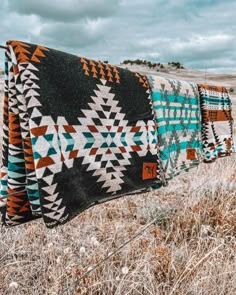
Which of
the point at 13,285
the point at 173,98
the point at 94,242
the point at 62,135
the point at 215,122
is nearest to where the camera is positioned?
the point at 62,135

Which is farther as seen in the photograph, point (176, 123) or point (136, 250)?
point (176, 123)

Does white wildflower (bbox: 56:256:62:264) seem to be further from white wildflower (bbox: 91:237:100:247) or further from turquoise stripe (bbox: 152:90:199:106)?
turquoise stripe (bbox: 152:90:199:106)

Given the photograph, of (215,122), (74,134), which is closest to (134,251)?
(74,134)

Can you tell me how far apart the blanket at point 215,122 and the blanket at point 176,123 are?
0.33ft

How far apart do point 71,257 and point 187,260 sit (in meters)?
0.67

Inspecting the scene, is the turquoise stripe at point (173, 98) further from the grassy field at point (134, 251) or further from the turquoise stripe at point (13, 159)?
the turquoise stripe at point (13, 159)

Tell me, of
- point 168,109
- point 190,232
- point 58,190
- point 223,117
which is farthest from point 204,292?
point 223,117

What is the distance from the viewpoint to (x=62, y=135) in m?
1.48

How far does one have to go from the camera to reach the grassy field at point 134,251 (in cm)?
180

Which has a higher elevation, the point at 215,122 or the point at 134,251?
the point at 215,122

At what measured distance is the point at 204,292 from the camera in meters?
1.74

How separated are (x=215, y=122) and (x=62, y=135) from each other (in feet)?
5.65

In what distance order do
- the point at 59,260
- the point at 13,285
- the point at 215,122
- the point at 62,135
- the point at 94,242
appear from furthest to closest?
the point at 215,122
the point at 94,242
the point at 59,260
the point at 13,285
the point at 62,135

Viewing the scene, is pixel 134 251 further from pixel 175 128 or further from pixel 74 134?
pixel 74 134
